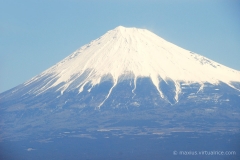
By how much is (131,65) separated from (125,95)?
37.1 feet

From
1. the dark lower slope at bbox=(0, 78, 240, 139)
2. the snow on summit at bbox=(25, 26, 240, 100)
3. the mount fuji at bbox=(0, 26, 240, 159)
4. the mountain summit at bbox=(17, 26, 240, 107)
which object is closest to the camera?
the dark lower slope at bbox=(0, 78, 240, 139)

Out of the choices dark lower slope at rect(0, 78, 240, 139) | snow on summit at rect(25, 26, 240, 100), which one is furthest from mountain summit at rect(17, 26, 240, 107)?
dark lower slope at rect(0, 78, 240, 139)

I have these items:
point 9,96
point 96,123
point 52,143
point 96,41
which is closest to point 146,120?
point 96,123

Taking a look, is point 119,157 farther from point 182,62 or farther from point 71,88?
point 182,62

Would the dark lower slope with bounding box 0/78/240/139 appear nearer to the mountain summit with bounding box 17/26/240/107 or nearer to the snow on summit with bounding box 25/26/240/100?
the mountain summit with bounding box 17/26/240/107

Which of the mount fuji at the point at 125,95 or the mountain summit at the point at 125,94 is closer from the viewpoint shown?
the mount fuji at the point at 125,95

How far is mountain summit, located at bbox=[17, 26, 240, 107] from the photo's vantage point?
89.5 m

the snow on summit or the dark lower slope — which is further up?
the snow on summit

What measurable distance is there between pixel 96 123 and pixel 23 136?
27.9 feet

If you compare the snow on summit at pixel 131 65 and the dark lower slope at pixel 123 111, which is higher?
the snow on summit at pixel 131 65

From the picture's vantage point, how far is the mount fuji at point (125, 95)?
2894 inches

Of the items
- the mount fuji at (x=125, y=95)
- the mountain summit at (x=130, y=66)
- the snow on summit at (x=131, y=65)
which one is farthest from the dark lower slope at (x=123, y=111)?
the snow on summit at (x=131, y=65)

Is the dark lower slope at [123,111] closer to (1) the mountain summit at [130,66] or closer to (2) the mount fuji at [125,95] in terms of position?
(2) the mount fuji at [125,95]

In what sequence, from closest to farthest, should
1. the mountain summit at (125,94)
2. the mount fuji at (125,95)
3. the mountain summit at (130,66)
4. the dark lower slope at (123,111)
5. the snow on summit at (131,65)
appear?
the dark lower slope at (123,111) → the mount fuji at (125,95) → the mountain summit at (125,94) → the mountain summit at (130,66) → the snow on summit at (131,65)
